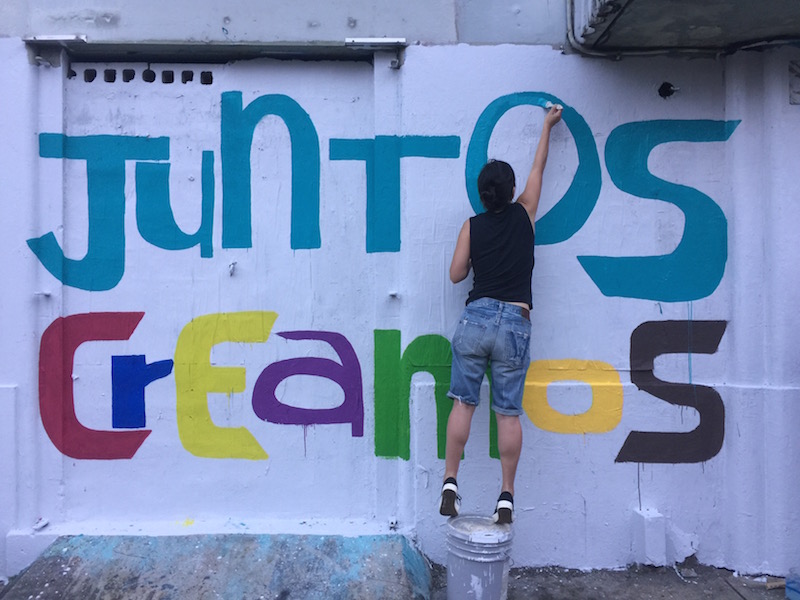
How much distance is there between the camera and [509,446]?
350cm

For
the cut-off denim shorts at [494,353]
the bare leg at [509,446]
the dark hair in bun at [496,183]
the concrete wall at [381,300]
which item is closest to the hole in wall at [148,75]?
the concrete wall at [381,300]

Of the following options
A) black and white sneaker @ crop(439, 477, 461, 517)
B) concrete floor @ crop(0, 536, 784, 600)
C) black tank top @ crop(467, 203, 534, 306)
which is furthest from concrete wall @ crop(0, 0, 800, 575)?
black and white sneaker @ crop(439, 477, 461, 517)

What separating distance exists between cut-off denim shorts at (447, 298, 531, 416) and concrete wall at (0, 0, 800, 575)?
346 mm

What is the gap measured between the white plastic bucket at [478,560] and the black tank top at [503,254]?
1204 mm

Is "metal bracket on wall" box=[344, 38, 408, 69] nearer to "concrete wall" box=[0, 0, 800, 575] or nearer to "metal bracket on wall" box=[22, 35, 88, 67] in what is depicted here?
"concrete wall" box=[0, 0, 800, 575]

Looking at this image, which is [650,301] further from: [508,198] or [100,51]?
[100,51]

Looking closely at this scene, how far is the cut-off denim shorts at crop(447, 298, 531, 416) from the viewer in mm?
3469

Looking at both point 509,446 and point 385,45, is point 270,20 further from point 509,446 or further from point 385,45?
point 509,446

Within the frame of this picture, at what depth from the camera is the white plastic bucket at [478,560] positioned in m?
3.26

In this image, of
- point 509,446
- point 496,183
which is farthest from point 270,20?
point 509,446

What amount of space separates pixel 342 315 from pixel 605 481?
1848mm

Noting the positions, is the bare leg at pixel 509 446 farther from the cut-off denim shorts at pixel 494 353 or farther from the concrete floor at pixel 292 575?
the concrete floor at pixel 292 575

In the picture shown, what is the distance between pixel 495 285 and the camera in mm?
3539

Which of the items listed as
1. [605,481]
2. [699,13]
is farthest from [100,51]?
[605,481]
